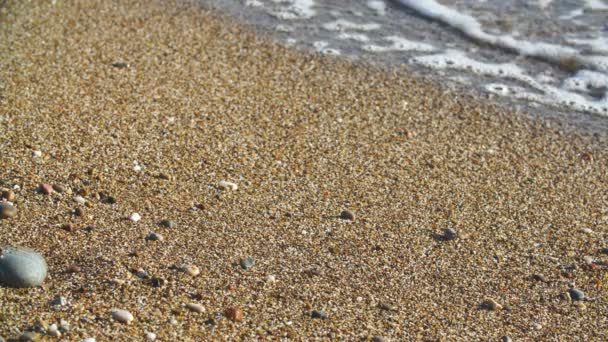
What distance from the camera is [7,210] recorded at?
3.72m

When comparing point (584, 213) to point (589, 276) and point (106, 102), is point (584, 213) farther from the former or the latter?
point (106, 102)

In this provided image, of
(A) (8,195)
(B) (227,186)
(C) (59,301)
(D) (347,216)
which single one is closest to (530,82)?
(D) (347,216)

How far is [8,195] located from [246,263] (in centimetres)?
117

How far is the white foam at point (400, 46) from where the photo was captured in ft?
21.7

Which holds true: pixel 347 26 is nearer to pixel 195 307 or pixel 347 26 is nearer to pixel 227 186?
pixel 227 186

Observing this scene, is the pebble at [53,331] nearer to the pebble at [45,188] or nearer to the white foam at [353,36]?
the pebble at [45,188]

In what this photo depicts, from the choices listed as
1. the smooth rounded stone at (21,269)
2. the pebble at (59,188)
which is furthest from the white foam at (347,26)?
the smooth rounded stone at (21,269)

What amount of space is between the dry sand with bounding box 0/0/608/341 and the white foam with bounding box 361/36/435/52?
515 millimetres

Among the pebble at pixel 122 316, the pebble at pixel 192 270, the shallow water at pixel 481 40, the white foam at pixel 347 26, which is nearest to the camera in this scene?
the pebble at pixel 122 316

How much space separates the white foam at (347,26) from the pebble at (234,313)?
4121 mm

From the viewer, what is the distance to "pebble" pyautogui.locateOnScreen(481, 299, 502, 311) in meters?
3.55

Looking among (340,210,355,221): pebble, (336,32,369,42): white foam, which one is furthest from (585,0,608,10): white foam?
(340,210,355,221): pebble

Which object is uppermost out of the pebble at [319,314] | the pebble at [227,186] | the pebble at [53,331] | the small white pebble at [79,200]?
the pebble at [227,186]

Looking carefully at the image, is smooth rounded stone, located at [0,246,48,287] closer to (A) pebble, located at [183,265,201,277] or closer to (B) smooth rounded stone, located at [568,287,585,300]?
(A) pebble, located at [183,265,201,277]
